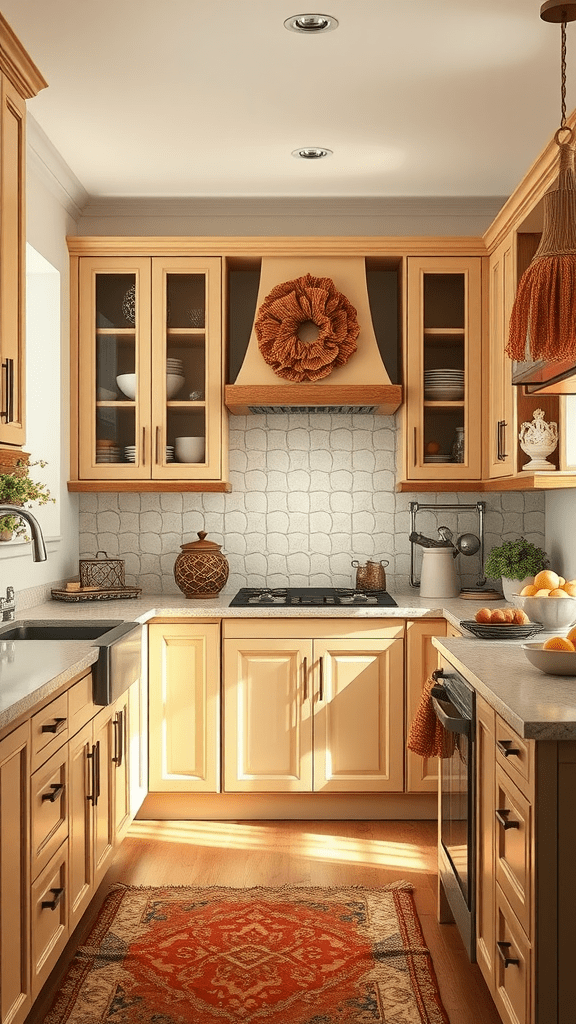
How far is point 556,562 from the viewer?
14.5 ft

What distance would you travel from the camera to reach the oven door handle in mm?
2520

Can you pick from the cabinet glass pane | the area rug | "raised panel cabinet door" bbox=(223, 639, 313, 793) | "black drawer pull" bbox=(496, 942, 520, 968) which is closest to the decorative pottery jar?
"raised panel cabinet door" bbox=(223, 639, 313, 793)

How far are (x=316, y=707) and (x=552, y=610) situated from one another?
1.38 metres

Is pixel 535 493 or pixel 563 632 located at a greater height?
pixel 535 493

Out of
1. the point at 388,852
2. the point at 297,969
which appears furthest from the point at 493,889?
the point at 388,852

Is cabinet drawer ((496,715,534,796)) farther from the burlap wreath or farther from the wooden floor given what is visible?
the burlap wreath

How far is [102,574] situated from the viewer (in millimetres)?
4375

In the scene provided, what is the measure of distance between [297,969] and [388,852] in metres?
1.05

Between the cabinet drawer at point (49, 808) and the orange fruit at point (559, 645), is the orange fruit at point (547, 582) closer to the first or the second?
the orange fruit at point (559, 645)

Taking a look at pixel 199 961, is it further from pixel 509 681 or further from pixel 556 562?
pixel 556 562

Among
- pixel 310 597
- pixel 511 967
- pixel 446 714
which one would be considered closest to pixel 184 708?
pixel 310 597

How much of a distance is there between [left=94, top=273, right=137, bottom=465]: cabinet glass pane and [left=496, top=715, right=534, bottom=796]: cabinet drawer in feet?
8.60

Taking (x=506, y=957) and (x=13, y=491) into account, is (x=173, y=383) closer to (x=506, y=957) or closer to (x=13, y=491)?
(x=13, y=491)

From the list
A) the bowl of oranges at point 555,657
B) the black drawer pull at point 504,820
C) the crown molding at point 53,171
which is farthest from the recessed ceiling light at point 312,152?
the black drawer pull at point 504,820
